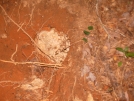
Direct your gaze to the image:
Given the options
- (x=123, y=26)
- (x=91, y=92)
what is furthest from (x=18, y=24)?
(x=123, y=26)

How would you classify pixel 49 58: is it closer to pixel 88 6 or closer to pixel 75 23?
pixel 75 23

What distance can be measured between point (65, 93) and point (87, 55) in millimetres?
598

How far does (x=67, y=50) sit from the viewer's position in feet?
6.39

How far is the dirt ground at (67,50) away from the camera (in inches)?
72.0

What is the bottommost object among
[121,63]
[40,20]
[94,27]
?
[121,63]

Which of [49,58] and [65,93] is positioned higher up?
[49,58]

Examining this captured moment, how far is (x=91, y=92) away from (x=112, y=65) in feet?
1.54

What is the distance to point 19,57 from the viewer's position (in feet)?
6.24

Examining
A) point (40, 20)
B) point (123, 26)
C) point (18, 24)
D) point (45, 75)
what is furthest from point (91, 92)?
point (18, 24)

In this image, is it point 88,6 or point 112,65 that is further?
point 88,6

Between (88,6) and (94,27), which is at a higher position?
(88,6)

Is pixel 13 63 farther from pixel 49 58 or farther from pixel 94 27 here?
pixel 94 27

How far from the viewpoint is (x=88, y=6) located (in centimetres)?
208

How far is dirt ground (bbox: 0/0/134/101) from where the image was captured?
183 cm
